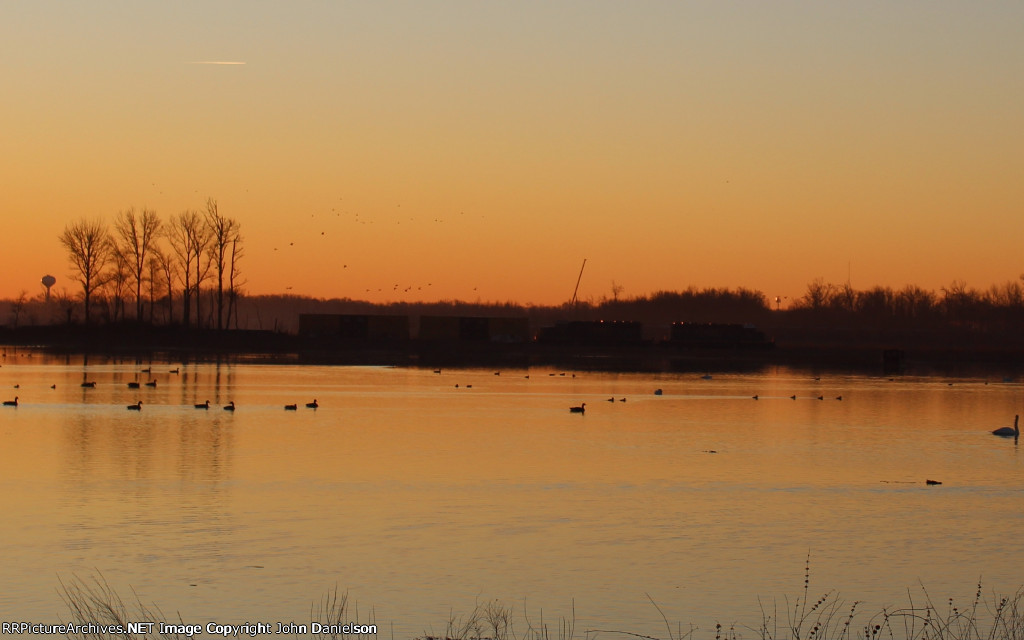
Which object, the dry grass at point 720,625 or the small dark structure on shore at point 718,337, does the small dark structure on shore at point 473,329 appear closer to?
the small dark structure on shore at point 718,337

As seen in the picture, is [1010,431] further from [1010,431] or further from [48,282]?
[48,282]

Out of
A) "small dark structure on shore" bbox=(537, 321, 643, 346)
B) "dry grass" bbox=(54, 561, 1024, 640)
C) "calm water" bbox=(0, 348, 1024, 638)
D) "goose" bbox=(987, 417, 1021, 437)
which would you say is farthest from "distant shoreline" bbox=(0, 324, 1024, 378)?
"dry grass" bbox=(54, 561, 1024, 640)

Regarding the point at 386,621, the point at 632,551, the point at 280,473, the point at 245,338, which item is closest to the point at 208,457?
the point at 280,473

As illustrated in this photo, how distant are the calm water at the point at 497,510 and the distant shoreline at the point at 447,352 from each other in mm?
59737

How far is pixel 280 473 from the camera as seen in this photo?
28406mm

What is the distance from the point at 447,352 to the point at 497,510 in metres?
110

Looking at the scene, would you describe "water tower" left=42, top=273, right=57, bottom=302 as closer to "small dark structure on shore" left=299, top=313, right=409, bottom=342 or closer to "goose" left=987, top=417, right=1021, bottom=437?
"small dark structure on shore" left=299, top=313, right=409, bottom=342

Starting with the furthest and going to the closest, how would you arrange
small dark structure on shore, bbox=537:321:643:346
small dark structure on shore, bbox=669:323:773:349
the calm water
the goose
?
small dark structure on shore, bbox=537:321:643:346 → small dark structure on shore, bbox=669:323:773:349 → the goose → the calm water

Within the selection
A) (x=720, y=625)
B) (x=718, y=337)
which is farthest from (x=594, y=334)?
(x=720, y=625)

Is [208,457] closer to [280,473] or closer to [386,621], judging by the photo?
[280,473]

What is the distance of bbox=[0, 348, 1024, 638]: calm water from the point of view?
1708 centimetres

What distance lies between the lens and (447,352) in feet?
437

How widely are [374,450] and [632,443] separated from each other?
769 centimetres

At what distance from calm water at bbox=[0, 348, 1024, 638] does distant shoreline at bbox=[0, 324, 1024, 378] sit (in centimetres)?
5974
